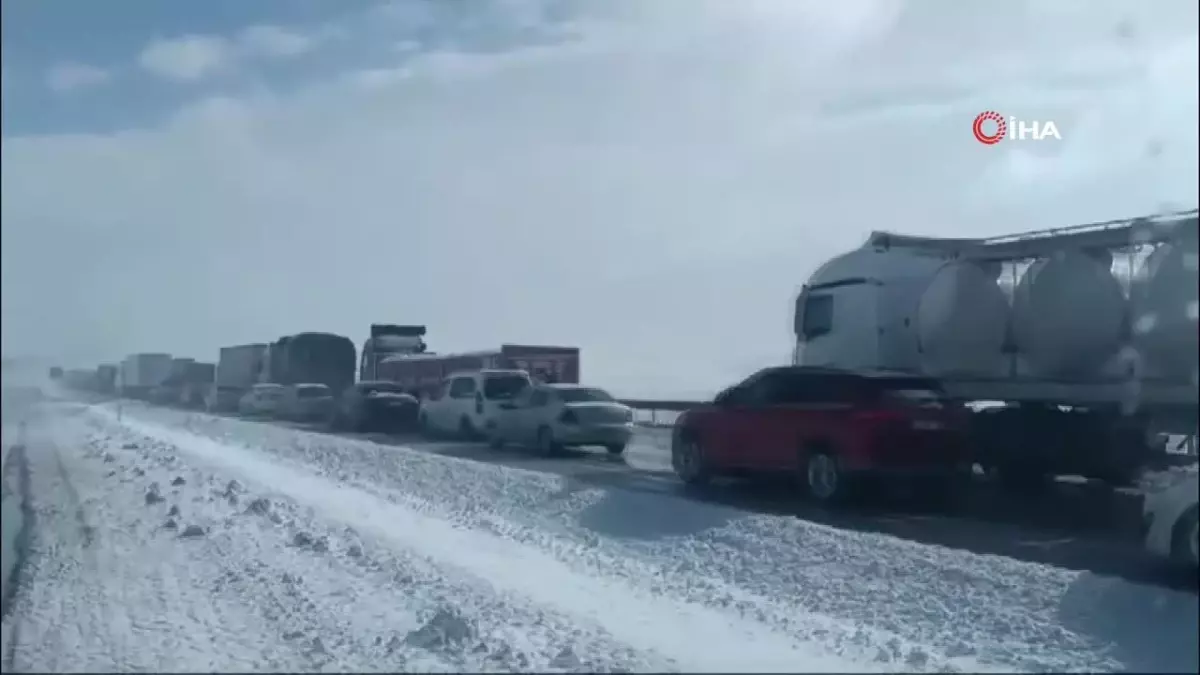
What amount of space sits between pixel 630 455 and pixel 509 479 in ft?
28.1

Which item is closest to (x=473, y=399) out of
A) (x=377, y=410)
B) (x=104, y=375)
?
(x=377, y=410)

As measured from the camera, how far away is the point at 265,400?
4369 centimetres

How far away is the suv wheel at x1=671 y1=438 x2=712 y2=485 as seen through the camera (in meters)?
18.0

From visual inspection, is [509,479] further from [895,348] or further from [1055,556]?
[1055,556]

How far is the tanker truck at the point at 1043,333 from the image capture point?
15055 mm

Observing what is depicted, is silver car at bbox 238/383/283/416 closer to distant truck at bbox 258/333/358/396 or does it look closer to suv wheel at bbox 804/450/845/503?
distant truck at bbox 258/333/358/396

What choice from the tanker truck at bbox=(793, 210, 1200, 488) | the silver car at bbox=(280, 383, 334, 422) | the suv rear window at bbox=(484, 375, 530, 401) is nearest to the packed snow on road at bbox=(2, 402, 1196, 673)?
the tanker truck at bbox=(793, 210, 1200, 488)

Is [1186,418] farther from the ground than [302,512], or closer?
farther from the ground

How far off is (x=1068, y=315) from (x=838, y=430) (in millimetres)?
3701

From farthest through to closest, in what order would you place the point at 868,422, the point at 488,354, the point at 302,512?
the point at 488,354
the point at 868,422
the point at 302,512

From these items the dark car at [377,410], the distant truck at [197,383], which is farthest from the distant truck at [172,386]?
the dark car at [377,410]

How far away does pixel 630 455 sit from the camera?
84.5 feet

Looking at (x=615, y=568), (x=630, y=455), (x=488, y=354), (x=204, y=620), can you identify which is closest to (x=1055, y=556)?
(x=615, y=568)

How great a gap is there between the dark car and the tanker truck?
15827mm
